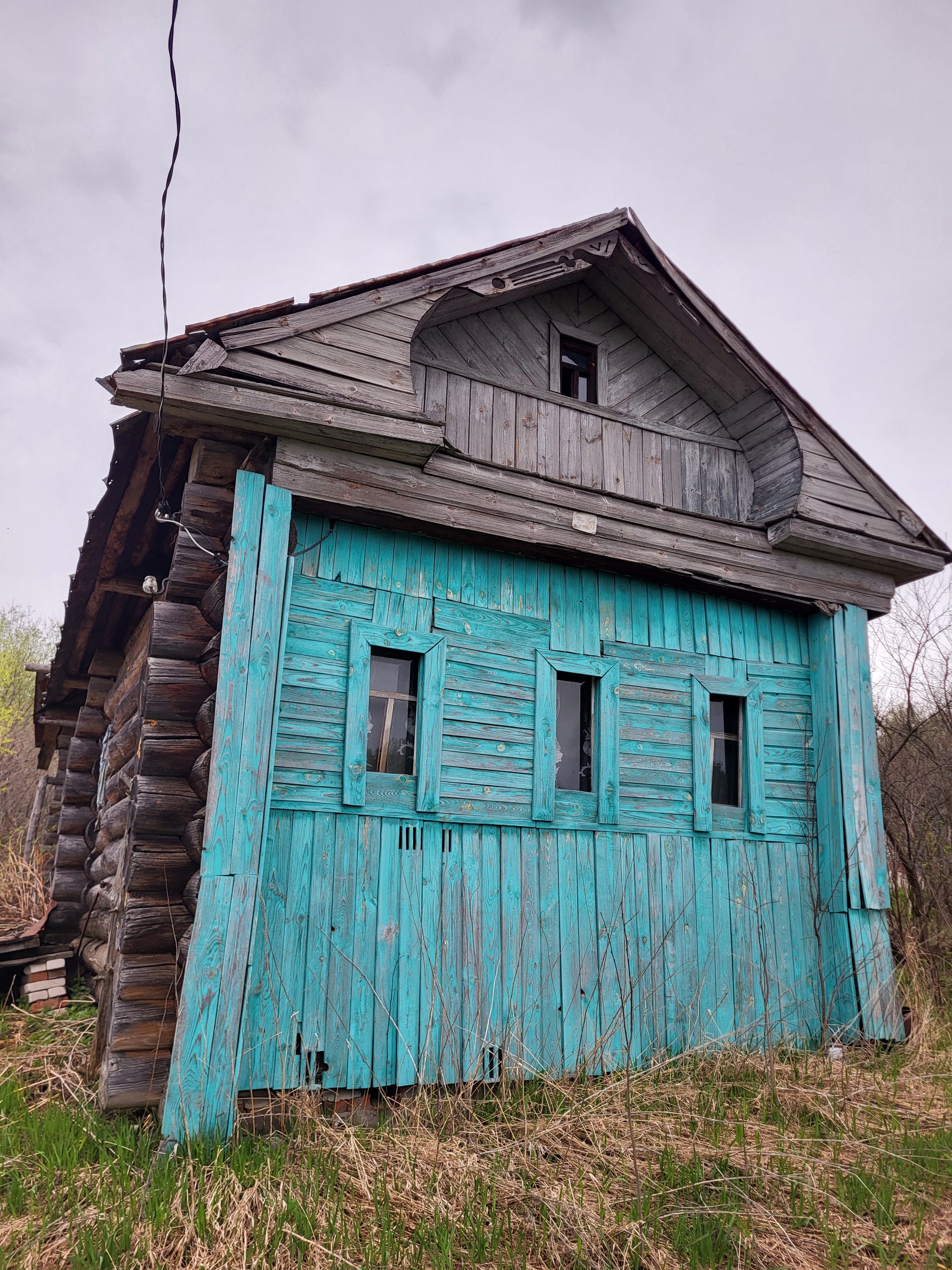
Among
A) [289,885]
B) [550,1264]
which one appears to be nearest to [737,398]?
[289,885]

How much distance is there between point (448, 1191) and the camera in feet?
13.1

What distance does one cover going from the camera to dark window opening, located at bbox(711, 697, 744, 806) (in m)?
7.46

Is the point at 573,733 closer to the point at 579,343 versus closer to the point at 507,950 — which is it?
the point at 507,950

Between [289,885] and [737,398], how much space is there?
5.80 meters

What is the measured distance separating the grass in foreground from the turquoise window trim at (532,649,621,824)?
1.92 metres

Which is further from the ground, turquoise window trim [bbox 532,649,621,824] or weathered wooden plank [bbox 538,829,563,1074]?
turquoise window trim [bbox 532,649,621,824]

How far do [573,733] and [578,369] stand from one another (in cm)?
324

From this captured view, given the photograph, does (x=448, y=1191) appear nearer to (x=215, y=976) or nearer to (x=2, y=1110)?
(x=215, y=976)

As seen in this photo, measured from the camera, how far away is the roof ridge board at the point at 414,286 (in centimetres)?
579

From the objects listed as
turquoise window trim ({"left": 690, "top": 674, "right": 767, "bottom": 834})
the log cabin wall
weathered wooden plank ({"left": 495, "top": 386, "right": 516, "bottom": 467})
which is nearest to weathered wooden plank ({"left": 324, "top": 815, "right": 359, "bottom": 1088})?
the log cabin wall

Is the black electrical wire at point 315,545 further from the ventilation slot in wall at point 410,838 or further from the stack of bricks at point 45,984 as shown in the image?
the stack of bricks at point 45,984

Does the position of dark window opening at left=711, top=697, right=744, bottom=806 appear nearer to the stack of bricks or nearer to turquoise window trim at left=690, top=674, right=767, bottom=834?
turquoise window trim at left=690, top=674, right=767, bottom=834

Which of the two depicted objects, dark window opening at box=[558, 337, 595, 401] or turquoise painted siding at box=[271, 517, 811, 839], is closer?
turquoise painted siding at box=[271, 517, 811, 839]

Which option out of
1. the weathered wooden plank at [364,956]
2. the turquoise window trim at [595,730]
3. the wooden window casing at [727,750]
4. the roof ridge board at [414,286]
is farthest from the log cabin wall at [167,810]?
the wooden window casing at [727,750]
